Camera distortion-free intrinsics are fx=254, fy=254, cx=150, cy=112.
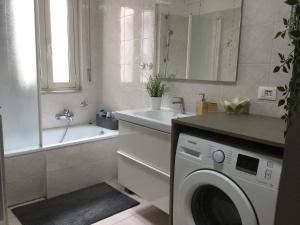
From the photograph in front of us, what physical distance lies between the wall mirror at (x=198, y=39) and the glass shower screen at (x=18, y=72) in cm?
112

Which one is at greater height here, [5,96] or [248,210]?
[5,96]

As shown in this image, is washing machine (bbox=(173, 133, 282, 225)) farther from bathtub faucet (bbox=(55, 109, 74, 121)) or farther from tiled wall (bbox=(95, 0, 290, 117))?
bathtub faucet (bbox=(55, 109, 74, 121))

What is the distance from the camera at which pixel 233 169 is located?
1.22m

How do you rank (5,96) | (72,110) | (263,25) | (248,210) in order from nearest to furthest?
1. (248,210)
2. (263,25)
3. (5,96)
4. (72,110)

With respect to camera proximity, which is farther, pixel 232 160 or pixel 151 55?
pixel 151 55

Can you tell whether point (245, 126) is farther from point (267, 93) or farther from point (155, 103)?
point (155, 103)

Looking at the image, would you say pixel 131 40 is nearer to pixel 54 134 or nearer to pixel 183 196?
→ pixel 54 134

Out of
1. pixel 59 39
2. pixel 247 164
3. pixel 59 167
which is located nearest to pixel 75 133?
pixel 59 167

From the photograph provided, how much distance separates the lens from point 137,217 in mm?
2055

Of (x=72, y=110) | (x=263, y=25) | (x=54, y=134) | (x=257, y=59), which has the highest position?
(x=263, y=25)

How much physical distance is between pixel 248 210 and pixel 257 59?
101 centimetres

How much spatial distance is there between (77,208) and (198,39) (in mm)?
1735

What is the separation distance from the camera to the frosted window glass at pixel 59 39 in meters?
2.91

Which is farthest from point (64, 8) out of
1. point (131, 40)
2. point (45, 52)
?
point (131, 40)
